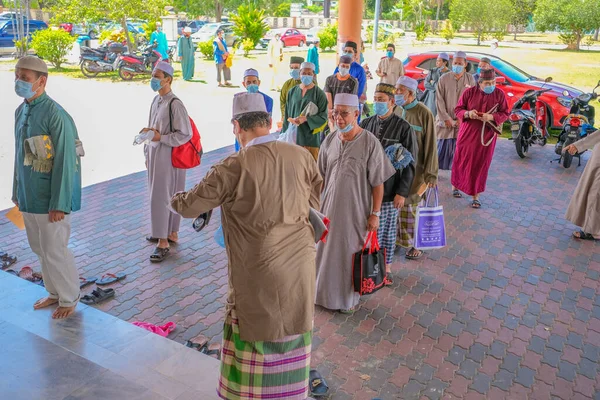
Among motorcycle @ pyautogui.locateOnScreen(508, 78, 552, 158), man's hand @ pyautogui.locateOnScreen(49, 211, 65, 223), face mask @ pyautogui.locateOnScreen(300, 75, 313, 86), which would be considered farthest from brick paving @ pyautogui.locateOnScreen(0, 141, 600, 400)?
motorcycle @ pyautogui.locateOnScreen(508, 78, 552, 158)

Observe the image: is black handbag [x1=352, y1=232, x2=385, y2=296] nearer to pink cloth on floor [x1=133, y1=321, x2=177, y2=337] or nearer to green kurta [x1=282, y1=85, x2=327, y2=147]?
pink cloth on floor [x1=133, y1=321, x2=177, y2=337]

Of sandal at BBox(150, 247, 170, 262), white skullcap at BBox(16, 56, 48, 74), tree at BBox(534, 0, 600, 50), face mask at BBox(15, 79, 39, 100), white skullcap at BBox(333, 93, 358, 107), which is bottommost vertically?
sandal at BBox(150, 247, 170, 262)

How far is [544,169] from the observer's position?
9734 millimetres

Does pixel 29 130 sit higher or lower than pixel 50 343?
higher

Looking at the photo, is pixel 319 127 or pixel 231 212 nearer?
pixel 231 212

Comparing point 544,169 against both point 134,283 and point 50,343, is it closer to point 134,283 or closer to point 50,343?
point 134,283

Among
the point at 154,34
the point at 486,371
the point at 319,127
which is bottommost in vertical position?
the point at 486,371

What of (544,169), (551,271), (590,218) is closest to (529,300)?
(551,271)

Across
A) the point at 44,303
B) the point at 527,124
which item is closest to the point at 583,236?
the point at 527,124

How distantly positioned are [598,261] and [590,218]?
628 mm

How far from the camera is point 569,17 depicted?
17453 millimetres

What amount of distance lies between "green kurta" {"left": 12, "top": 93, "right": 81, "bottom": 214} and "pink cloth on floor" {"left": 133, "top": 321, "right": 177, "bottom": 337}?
41.3 inches

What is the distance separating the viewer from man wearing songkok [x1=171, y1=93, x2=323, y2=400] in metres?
2.71

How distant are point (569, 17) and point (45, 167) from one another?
17.6 meters
